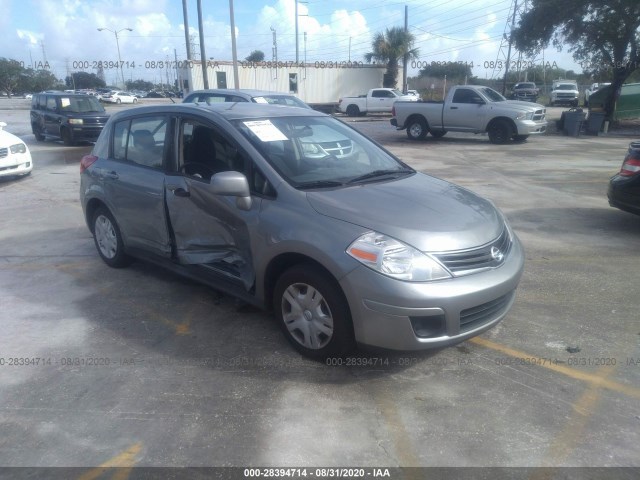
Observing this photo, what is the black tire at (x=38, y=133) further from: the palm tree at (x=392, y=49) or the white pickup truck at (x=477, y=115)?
the palm tree at (x=392, y=49)

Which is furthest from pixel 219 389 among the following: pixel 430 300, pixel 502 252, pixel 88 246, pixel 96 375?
pixel 88 246

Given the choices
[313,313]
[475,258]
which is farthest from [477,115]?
[313,313]

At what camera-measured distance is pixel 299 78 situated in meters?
40.8

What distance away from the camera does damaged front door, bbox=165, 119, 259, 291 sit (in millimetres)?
4090

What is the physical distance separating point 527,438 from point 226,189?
8.16 ft

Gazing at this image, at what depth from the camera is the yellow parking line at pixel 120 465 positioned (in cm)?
275

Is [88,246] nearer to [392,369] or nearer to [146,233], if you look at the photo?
[146,233]

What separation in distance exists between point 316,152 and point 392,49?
4298 cm

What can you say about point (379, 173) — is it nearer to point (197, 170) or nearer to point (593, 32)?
point (197, 170)

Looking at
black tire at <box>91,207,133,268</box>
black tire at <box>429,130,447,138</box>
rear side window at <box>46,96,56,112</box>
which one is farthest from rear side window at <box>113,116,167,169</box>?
black tire at <box>429,130,447,138</box>

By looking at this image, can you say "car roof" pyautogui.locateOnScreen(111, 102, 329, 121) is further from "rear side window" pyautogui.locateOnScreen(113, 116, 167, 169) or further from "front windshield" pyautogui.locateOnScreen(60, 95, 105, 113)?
"front windshield" pyautogui.locateOnScreen(60, 95, 105, 113)

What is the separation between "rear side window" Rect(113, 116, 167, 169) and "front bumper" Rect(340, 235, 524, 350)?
2476 millimetres

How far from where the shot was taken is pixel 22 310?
15.8ft

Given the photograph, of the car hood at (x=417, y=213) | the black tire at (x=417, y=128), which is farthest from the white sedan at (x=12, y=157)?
the black tire at (x=417, y=128)
